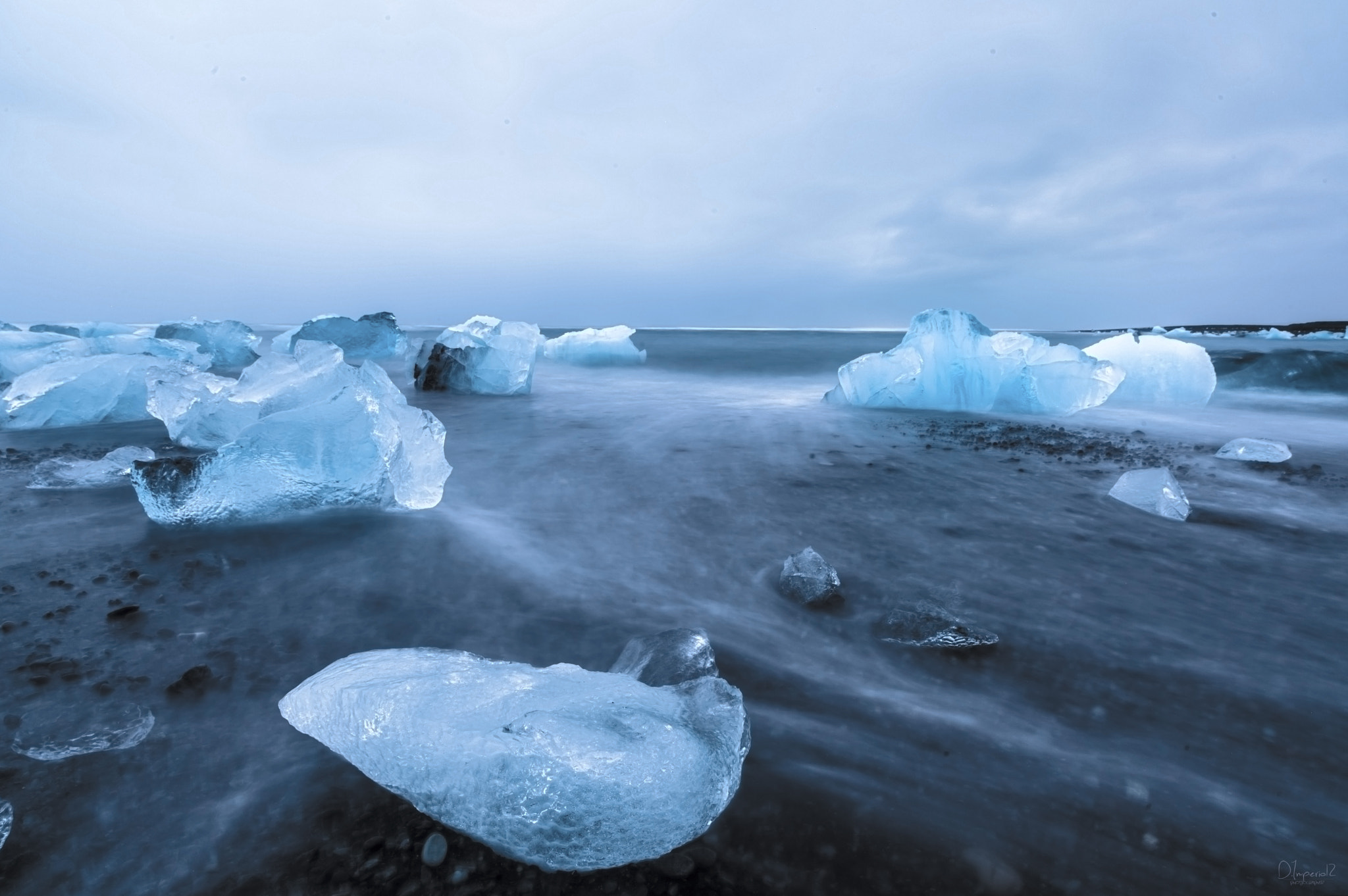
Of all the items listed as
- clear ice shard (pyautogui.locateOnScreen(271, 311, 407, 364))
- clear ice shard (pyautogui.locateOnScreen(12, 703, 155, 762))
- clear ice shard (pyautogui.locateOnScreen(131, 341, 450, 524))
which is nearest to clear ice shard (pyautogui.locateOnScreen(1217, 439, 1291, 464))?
clear ice shard (pyautogui.locateOnScreen(131, 341, 450, 524))

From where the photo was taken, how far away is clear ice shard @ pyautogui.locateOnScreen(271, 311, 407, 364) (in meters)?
13.4

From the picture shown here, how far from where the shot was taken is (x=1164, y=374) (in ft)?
29.4

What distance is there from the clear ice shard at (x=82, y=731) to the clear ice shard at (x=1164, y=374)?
10310 millimetres

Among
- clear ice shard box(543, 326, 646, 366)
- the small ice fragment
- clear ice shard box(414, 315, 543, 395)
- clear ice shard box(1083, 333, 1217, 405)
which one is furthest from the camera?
clear ice shard box(543, 326, 646, 366)

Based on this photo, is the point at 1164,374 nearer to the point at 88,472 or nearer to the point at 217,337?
the point at 88,472

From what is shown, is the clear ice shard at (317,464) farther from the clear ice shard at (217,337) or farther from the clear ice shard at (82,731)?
the clear ice shard at (217,337)

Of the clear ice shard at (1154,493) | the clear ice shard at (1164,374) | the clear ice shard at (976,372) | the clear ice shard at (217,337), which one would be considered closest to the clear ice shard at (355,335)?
the clear ice shard at (217,337)

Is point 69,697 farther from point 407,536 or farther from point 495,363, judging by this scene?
point 495,363

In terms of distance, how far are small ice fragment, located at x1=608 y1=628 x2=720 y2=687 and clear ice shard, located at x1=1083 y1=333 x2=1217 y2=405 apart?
9.22m

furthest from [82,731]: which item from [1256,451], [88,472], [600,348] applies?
[600,348]

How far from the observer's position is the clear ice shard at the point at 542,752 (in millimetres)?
1082

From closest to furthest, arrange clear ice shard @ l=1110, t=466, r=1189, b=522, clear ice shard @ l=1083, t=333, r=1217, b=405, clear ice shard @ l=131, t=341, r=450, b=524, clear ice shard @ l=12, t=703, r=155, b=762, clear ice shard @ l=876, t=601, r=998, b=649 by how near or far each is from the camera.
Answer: clear ice shard @ l=12, t=703, r=155, b=762, clear ice shard @ l=876, t=601, r=998, b=649, clear ice shard @ l=131, t=341, r=450, b=524, clear ice shard @ l=1110, t=466, r=1189, b=522, clear ice shard @ l=1083, t=333, r=1217, b=405

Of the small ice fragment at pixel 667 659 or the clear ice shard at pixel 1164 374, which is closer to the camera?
the small ice fragment at pixel 667 659

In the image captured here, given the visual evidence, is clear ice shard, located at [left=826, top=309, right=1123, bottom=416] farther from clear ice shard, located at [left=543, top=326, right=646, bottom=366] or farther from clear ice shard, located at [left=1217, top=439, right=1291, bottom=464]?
clear ice shard, located at [left=543, top=326, right=646, bottom=366]
